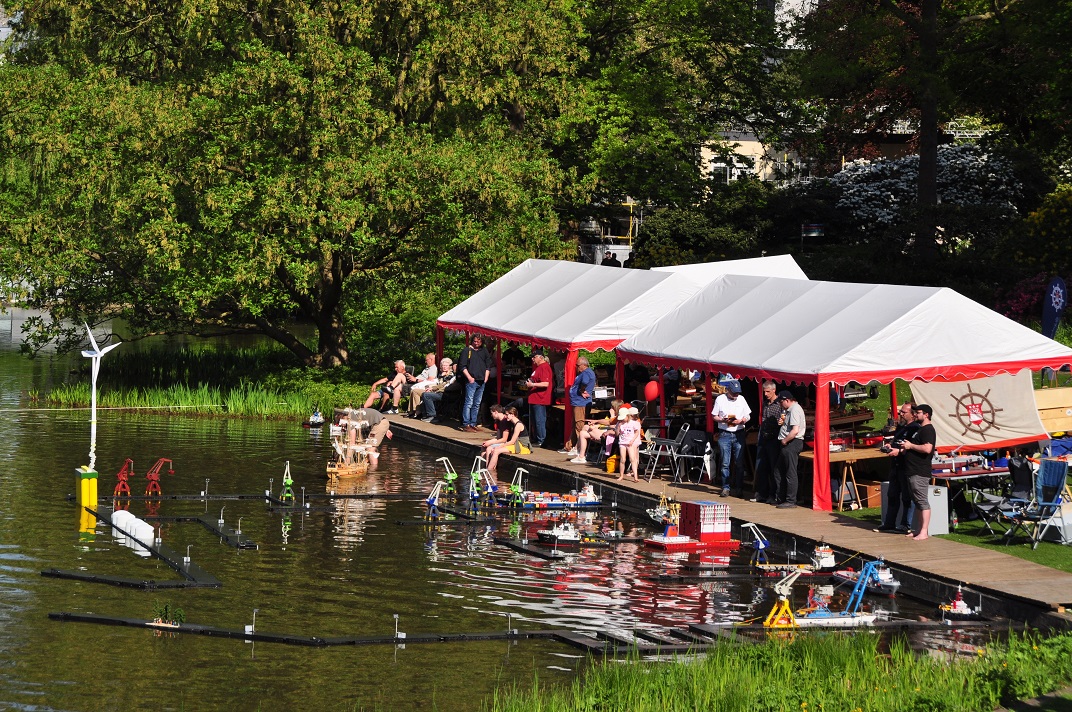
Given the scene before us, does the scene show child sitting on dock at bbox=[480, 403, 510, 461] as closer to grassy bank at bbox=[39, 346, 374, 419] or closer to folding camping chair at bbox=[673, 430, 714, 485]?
folding camping chair at bbox=[673, 430, 714, 485]

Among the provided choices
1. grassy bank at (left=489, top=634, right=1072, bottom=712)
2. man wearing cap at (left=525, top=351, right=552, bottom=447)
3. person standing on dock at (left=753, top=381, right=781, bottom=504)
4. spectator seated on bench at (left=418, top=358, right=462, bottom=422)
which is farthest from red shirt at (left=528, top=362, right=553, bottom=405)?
grassy bank at (left=489, top=634, right=1072, bottom=712)

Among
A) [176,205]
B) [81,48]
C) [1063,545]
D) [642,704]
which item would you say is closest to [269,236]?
[176,205]

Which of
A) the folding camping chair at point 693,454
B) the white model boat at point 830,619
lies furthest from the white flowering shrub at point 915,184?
the white model boat at point 830,619

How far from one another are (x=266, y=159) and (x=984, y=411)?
18.8 metres

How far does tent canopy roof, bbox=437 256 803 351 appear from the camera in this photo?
90.7 ft

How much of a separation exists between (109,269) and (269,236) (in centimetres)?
472

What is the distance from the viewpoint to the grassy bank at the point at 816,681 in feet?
39.0

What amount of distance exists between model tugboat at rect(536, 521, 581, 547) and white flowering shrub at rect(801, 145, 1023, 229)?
29761 mm

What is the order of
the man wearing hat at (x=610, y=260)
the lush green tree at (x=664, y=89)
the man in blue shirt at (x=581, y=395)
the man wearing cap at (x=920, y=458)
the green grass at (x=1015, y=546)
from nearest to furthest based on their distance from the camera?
the green grass at (x=1015, y=546) → the man wearing cap at (x=920, y=458) → the man in blue shirt at (x=581, y=395) → the lush green tree at (x=664, y=89) → the man wearing hat at (x=610, y=260)

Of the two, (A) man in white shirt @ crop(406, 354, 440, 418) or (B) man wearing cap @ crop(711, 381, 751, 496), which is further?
(A) man in white shirt @ crop(406, 354, 440, 418)

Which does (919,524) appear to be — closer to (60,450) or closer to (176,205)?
(60,450)

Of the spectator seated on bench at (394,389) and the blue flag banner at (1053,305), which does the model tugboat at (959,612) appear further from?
the spectator seated on bench at (394,389)

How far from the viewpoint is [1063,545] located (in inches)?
736

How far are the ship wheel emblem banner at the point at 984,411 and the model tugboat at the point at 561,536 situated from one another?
5.92 meters
